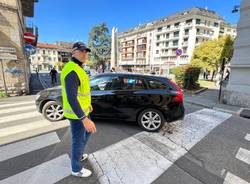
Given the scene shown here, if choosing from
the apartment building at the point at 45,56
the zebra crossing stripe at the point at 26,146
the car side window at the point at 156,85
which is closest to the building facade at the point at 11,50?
the zebra crossing stripe at the point at 26,146

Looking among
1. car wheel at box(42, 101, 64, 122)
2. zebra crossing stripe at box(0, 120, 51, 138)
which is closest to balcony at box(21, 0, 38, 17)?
car wheel at box(42, 101, 64, 122)

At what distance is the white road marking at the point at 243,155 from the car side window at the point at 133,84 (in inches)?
106

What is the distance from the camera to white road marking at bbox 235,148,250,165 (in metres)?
3.05

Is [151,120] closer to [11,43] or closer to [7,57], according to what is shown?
[7,57]

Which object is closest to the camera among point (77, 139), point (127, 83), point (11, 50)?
point (77, 139)

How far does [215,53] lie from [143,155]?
25467 millimetres

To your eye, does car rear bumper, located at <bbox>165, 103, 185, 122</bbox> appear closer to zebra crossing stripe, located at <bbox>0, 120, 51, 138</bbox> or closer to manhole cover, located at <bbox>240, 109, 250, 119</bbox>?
zebra crossing stripe, located at <bbox>0, 120, 51, 138</bbox>

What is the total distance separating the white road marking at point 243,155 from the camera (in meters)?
3.05

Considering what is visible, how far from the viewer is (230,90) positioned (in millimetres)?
8055

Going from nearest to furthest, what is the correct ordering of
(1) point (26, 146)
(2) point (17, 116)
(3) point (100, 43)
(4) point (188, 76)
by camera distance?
(1) point (26, 146)
(2) point (17, 116)
(4) point (188, 76)
(3) point (100, 43)

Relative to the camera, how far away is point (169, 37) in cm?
5134

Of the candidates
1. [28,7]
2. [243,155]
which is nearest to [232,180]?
[243,155]

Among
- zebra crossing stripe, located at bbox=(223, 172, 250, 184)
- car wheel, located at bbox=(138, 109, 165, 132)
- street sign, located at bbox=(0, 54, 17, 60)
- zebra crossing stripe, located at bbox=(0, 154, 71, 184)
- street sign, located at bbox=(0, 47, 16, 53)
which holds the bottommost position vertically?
zebra crossing stripe, located at bbox=(223, 172, 250, 184)

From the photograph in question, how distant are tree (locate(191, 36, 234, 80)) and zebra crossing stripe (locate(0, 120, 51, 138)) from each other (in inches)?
980
